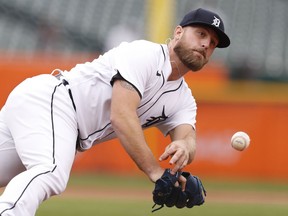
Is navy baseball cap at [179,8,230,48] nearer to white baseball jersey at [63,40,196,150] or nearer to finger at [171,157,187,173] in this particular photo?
white baseball jersey at [63,40,196,150]

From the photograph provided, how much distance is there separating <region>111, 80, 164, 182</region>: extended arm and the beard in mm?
530

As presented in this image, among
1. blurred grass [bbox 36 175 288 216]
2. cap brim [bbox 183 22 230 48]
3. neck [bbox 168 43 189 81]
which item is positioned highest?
cap brim [bbox 183 22 230 48]

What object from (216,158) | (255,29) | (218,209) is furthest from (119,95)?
(255,29)

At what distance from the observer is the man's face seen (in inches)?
193

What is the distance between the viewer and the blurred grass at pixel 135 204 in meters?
8.55

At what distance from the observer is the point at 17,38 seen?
17250 millimetres

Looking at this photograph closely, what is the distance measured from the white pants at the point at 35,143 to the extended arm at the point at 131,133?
314mm

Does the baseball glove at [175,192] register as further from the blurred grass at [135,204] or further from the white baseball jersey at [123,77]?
the blurred grass at [135,204]

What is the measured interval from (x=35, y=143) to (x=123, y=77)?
647mm

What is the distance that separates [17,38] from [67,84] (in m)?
12.6

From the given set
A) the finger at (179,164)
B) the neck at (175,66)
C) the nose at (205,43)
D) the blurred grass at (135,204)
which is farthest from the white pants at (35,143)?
the blurred grass at (135,204)

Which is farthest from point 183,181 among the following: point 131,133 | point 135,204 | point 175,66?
point 135,204

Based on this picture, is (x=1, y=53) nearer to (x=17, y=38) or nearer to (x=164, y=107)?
(x=17, y=38)

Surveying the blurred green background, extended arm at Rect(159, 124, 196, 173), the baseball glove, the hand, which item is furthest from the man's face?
the blurred green background
